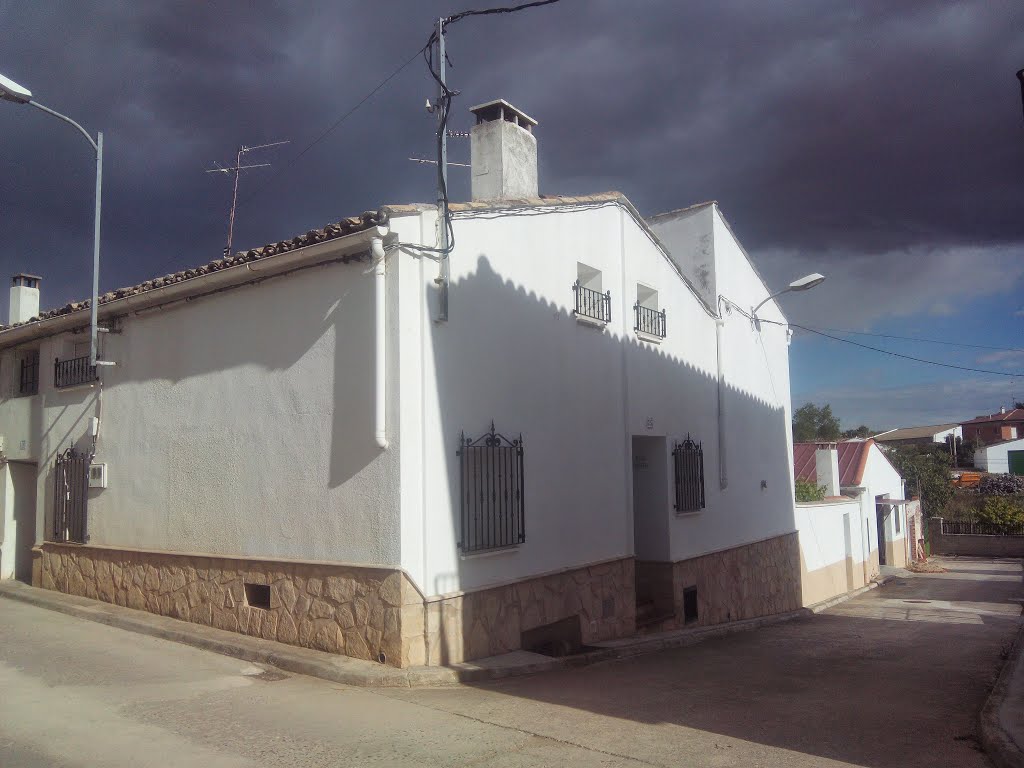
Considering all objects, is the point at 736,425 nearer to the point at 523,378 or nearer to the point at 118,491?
the point at 523,378

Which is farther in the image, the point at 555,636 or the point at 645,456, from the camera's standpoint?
the point at 645,456

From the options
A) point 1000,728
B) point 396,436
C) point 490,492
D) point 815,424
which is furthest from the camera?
point 815,424

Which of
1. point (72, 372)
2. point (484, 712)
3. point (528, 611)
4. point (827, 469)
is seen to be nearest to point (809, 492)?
point (827, 469)

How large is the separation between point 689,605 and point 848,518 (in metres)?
11.4

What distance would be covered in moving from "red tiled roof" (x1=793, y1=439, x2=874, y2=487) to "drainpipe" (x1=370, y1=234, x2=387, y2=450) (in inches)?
733

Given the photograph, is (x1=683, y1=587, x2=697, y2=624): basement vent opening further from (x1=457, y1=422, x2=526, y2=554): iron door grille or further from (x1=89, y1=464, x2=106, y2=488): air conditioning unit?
Answer: (x1=89, y1=464, x2=106, y2=488): air conditioning unit

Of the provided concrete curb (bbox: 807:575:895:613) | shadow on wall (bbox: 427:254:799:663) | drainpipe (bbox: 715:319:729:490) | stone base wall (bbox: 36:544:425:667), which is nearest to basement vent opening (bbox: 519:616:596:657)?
shadow on wall (bbox: 427:254:799:663)

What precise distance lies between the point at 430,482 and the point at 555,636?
301 cm

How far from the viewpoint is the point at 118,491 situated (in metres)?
10.3

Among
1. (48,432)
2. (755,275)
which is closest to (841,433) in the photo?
(755,275)

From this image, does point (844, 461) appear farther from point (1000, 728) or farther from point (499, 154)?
point (1000, 728)

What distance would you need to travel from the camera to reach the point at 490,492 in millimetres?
8422

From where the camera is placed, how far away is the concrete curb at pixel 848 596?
60.8 feet

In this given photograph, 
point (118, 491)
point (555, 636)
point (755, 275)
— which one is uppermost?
point (755, 275)
